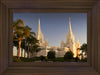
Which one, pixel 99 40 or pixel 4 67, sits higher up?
pixel 99 40

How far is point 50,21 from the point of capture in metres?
7.06

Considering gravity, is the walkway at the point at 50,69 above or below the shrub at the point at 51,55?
above

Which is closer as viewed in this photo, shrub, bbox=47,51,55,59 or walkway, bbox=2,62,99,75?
walkway, bbox=2,62,99,75

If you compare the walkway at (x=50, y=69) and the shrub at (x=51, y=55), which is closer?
the walkway at (x=50, y=69)

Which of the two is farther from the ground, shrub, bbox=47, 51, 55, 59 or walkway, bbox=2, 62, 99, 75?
walkway, bbox=2, 62, 99, 75

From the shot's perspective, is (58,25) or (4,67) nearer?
(4,67)

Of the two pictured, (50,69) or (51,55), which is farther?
(51,55)

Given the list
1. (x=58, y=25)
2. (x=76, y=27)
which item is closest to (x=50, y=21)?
(x=58, y=25)

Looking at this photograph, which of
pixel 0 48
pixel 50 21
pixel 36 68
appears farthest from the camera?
pixel 50 21

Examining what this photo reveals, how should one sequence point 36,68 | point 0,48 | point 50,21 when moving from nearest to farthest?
point 0,48 → point 36,68 → point 50,21

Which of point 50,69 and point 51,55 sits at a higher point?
point 50,69
